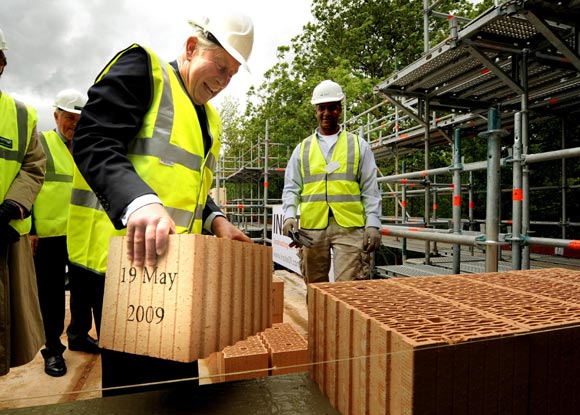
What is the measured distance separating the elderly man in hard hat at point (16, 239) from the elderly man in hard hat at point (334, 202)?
2071 millimetres

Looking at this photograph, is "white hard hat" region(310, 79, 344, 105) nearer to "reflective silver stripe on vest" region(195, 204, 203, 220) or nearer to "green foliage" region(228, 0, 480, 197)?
"reflective silver stripe on vest" region(195, 204, 203, 220)

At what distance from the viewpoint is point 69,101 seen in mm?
3543

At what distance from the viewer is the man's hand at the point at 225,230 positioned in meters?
1.73

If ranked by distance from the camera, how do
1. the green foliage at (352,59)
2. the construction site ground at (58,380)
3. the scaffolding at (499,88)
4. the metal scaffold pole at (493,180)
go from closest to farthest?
the construction site ground at (58,380), the metal scaffold pole at (493,180), the scaffolding at (499,88), the green foliage at (352,59)

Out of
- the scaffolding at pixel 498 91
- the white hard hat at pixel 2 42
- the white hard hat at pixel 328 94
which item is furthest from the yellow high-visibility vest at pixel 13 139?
the scaffolding at pixel 498 91

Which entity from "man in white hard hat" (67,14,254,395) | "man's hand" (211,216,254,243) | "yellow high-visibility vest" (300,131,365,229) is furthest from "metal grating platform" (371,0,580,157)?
"man's hand" (211,216,254,243)

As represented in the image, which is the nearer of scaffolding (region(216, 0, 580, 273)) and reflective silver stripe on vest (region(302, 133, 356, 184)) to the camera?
scaffolding (region(216, 0, 580, 273))

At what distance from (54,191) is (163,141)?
2452mm

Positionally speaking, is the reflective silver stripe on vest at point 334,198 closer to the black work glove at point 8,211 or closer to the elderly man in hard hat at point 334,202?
the elderly man in hard hat at point 334,202

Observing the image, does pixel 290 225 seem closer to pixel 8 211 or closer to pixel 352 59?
pixel 8 211

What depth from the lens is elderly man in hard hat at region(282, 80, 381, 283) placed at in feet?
11.5

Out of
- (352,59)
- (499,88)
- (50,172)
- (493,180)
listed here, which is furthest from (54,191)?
(352,59)

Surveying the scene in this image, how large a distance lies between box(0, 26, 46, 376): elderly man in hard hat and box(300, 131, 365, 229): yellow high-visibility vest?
2151 millimetres

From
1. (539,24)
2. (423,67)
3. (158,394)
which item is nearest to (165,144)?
(158,394)
